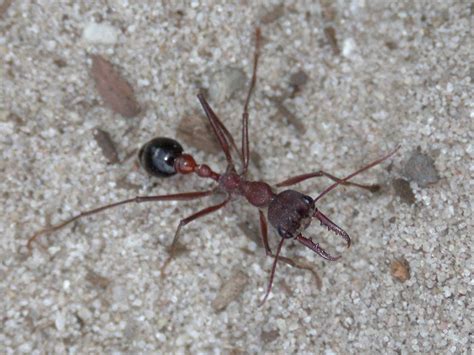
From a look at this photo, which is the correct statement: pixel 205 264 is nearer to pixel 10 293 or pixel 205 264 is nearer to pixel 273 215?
pixel 273 215

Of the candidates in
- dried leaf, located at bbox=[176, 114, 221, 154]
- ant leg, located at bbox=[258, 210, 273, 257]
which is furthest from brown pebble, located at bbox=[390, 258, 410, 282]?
dried leaf, located at bbox=[176, 114, 221, 154]

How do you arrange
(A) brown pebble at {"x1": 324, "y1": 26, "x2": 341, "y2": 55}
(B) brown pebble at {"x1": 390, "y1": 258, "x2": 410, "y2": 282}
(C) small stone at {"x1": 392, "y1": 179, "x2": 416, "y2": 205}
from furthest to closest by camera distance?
(A) brown pebble at {"x1": 324, "y1": 26, "x2": 341, "y2": 55}, (C) small stone at {"x1": 392, "y1": 179, "x2": 416, "y2": 205}, (B) brown pebble at {"x1": 390, "y1": 258, "x2": 410, "y2": 282}

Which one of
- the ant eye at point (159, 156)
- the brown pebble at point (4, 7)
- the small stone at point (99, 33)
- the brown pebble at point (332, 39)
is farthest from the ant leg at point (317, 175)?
the brown pebble at point (4, 7)

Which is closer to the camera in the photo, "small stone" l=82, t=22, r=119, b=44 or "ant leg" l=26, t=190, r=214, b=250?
"ant leg" l=26, t=190, r=214, b=250

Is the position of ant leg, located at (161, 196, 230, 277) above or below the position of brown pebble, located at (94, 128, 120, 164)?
below

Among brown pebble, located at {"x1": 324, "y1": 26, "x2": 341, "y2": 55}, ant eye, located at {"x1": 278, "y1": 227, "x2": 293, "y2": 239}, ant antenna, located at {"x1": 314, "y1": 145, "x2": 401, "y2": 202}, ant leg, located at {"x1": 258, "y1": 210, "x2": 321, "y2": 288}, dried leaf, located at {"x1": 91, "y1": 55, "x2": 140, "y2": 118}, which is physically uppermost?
brown pebble, located at {"x1": 324, "y1": 26, "x2": 341, "y2": 55}

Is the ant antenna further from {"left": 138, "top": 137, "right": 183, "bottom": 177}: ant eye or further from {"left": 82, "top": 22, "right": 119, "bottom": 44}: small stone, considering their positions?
{"left": 82, "top": 22, "right": 119, "bottom": 44}: small stone

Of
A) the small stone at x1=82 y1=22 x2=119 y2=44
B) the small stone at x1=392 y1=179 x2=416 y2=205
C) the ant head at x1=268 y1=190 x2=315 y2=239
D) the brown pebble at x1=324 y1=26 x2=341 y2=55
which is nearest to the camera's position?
the ant head at x1=268 y1=190 x2=315 y2=239
